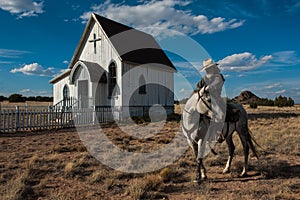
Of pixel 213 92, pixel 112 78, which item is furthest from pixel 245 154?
pixel 112 78

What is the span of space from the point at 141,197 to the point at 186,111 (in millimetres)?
2099

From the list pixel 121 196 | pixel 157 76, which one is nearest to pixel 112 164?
pixel 121 196

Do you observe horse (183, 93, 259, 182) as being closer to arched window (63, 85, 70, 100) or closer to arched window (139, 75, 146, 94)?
arched window (139, 75, 146, 94)

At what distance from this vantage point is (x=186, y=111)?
18.9ft

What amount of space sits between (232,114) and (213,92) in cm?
94

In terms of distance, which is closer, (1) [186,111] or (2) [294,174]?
(1) [186,111]

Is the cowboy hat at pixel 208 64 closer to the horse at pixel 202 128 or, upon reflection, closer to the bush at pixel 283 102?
the horse at pixel 202 128

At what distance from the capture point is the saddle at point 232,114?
5.79m

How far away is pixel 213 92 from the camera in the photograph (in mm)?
5309

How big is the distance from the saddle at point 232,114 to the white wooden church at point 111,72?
12978 mm

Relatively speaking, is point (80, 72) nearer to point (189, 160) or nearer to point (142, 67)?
point (142, 67)

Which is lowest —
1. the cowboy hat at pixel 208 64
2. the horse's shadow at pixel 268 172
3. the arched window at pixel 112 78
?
the horse's shadow at pixel 268 172

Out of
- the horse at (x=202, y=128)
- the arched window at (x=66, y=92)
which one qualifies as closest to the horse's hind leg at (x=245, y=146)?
the horse at (x=202, y=128)

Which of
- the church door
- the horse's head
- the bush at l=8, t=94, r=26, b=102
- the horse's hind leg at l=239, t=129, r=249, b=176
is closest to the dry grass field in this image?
the horse's hind leg at l=239, t=129, r=249, b=176
